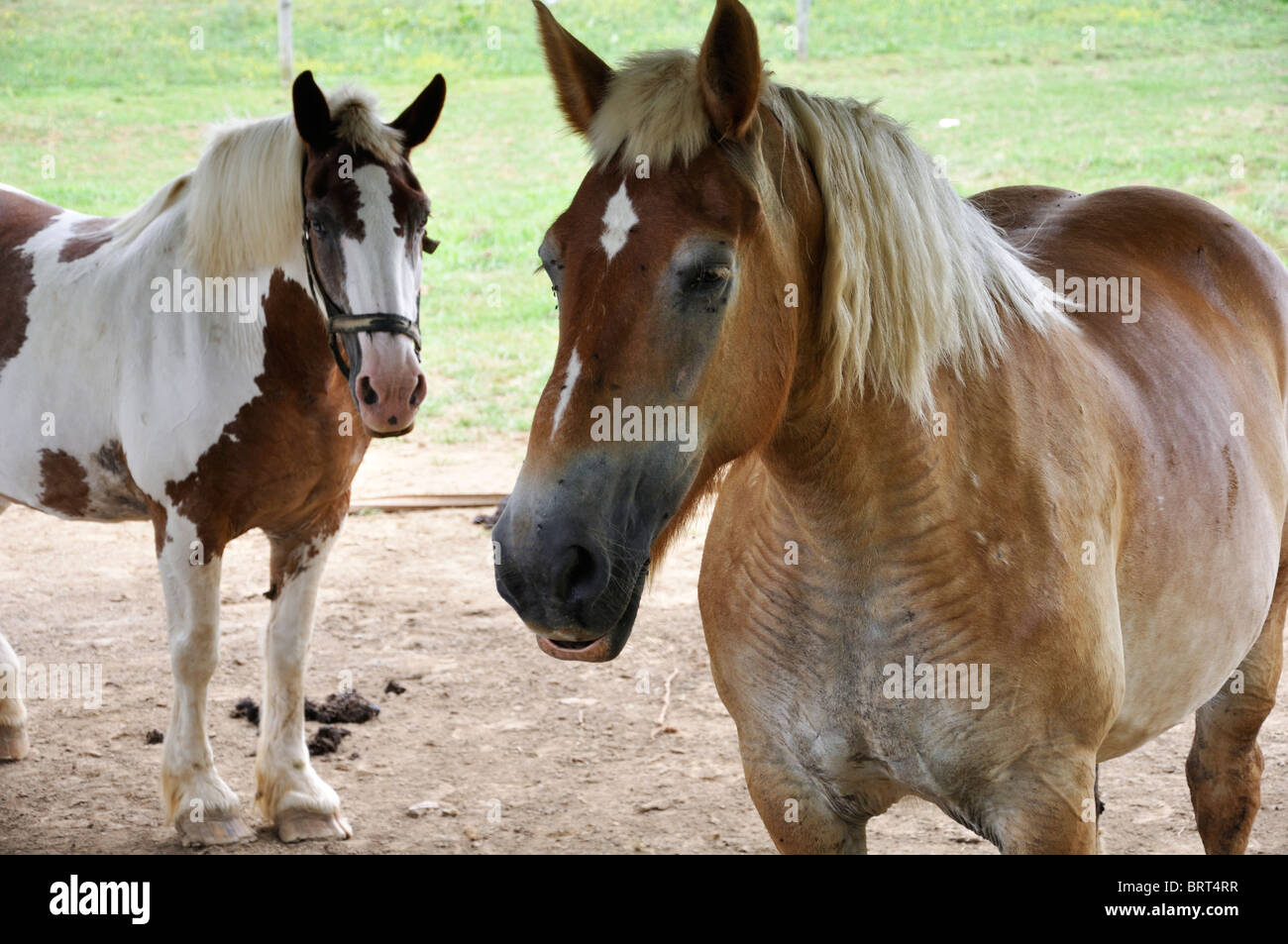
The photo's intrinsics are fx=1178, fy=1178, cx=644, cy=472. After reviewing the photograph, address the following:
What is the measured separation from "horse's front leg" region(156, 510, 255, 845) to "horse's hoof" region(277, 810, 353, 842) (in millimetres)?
121

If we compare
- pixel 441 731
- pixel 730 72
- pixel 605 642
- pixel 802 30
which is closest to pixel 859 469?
pixel 605 642

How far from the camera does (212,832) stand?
139 inches

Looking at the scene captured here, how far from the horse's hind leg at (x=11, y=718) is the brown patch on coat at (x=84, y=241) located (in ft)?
4.83

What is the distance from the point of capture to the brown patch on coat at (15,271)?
3.73 m

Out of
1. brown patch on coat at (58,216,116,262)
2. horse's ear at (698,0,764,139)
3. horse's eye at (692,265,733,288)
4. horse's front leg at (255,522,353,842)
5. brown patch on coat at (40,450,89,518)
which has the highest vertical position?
horse's ear at (698,0,764,139)

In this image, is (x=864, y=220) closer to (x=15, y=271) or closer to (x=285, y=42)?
(x=15, y=271)

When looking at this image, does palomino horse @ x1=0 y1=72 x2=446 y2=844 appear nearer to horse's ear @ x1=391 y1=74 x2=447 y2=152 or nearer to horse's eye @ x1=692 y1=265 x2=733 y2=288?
horse's ear @ x1=391 y1=74 x2=447 y2=152

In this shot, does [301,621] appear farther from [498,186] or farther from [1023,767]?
[498,186]

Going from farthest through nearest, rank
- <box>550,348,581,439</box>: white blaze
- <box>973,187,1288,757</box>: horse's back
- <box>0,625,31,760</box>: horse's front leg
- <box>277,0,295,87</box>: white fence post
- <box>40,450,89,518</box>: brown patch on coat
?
<box>277,0,295,87</box>: white fence post, <box>0,625,31,760</box>: horse's front leg, <box>40,450,89,518</box>: brown patch on coat, <box>973,187,1288,757</box>: horse's back, <box>550,348,581,439</box>: white blaze

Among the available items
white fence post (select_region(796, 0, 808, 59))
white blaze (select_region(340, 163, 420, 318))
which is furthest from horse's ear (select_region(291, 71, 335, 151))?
white fence post (select_region(796, 0, 808, 59))

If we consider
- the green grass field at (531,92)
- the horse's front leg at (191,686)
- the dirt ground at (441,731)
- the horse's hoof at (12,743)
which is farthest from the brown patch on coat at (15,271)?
the green grass field at (531,92)

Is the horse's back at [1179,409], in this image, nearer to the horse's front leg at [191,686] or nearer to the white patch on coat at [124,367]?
the white patch on coat at [124,367]

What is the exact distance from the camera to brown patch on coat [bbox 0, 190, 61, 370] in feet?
12.3

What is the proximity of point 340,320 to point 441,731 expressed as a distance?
1689 millimetres
